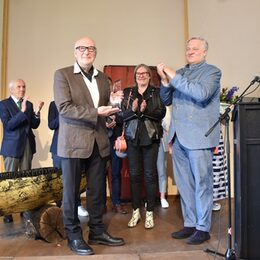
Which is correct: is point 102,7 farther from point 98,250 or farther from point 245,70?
point 98,250

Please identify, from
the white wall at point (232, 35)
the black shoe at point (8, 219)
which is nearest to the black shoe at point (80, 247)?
the black shoe at point (8, 219)

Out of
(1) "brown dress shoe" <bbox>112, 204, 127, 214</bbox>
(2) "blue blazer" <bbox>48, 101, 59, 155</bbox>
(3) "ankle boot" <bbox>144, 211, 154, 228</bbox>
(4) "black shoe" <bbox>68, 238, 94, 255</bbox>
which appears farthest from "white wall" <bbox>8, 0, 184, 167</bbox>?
(4) "black shoe" <bbox>68, 238, 94, 255</bbox>

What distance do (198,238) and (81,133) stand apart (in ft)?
3.81

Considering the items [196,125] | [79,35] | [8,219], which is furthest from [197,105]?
[79,35]

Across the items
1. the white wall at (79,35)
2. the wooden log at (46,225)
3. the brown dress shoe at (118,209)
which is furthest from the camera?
the white wall at (79,35)

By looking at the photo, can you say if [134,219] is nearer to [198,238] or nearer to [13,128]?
[198,238]

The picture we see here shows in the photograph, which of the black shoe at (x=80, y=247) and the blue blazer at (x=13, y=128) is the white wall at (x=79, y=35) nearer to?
the blue blazer at (x=13, y=128)

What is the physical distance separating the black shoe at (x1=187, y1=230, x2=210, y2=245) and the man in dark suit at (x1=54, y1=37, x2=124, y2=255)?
0.52 m

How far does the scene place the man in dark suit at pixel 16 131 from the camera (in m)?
3.08

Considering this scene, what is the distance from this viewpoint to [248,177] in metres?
1.86

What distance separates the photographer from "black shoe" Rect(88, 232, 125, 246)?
232cm

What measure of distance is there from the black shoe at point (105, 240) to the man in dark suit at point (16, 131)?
1.15 metres

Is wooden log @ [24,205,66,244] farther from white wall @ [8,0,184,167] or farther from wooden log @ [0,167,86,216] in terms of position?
white wall @ [8,0,184,167]

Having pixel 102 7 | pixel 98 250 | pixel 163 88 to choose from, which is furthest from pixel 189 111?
pixel 102 7
